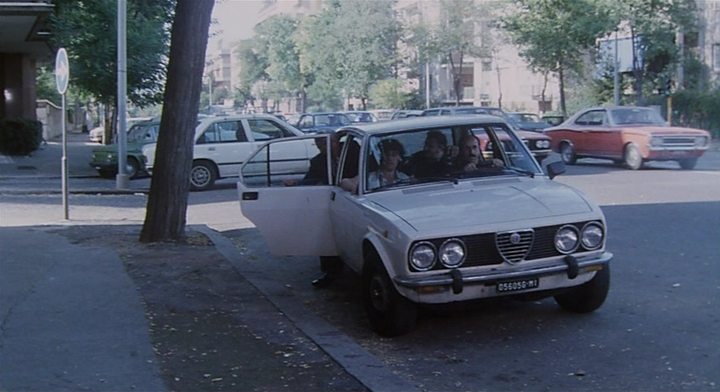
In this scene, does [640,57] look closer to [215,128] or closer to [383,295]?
→ [215,128]

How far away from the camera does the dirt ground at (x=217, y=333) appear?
6242mm

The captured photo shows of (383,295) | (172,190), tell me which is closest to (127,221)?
(172,190)

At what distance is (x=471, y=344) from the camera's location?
23.6 feet

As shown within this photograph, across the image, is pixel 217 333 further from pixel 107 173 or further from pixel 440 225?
pixel 107 173

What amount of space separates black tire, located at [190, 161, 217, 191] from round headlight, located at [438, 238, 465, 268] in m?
14.9

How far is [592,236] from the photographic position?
23.6ft

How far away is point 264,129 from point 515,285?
49.9ft

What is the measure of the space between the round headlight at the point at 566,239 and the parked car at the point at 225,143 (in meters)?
14.4

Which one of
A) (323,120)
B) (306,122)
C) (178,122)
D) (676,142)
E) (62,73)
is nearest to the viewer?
(178,122)

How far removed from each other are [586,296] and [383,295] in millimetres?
1705

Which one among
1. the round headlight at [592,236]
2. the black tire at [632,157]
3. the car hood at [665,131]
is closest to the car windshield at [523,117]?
the black tire at [632,157]

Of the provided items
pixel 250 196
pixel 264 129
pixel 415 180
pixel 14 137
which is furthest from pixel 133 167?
pixel 415 180

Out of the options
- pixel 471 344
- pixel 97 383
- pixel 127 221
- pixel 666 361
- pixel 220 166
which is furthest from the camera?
pixel 220 166

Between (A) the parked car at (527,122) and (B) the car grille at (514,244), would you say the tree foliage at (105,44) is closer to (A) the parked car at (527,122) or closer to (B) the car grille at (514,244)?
(A) the parked car at (527,122)
